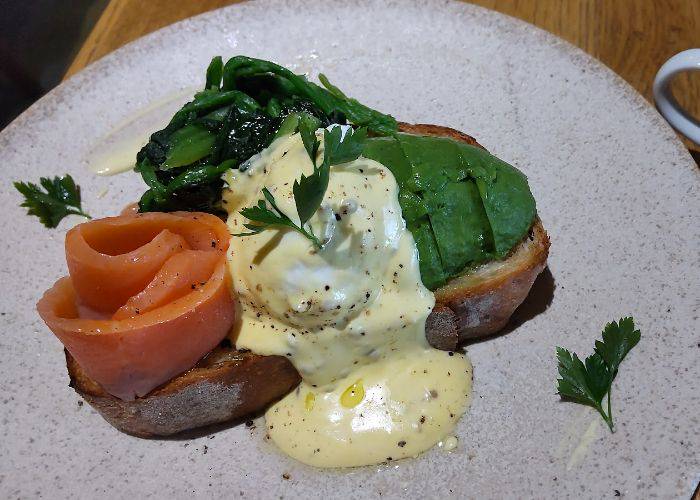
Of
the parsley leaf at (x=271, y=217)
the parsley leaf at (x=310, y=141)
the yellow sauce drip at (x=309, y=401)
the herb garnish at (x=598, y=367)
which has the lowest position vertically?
the herb garnish at (x=598, y=367)

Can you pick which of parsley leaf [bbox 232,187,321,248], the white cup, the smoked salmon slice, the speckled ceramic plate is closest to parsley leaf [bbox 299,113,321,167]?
parsley leaf [bbox 232,187,321,248]

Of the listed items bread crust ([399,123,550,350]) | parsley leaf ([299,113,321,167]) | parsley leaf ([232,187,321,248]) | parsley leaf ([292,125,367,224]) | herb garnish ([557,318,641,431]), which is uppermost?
parsley leaf ([299,113,321,167])

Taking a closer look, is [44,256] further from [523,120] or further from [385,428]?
[523,120]

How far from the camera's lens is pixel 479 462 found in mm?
2084

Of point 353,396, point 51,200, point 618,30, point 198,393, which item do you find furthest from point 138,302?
point 618,30

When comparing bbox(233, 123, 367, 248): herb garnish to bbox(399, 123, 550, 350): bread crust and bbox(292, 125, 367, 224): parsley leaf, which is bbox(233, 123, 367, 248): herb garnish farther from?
bbox(399, 123, 550, 350): bread crust

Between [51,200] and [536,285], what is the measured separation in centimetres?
219

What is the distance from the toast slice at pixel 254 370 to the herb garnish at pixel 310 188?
52 cm

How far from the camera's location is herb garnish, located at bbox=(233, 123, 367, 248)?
1.85 metres

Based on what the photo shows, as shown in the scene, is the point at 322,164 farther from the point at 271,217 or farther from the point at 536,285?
the point at 536,285

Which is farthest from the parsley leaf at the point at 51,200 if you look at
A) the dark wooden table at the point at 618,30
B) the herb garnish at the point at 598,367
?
the herb garnish at the point at 598,367

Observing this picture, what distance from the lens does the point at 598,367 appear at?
209cm

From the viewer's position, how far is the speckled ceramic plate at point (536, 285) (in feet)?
6.72

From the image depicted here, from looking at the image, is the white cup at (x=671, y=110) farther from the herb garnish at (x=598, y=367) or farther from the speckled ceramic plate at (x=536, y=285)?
the herb garnish at (x=598, y=367)
